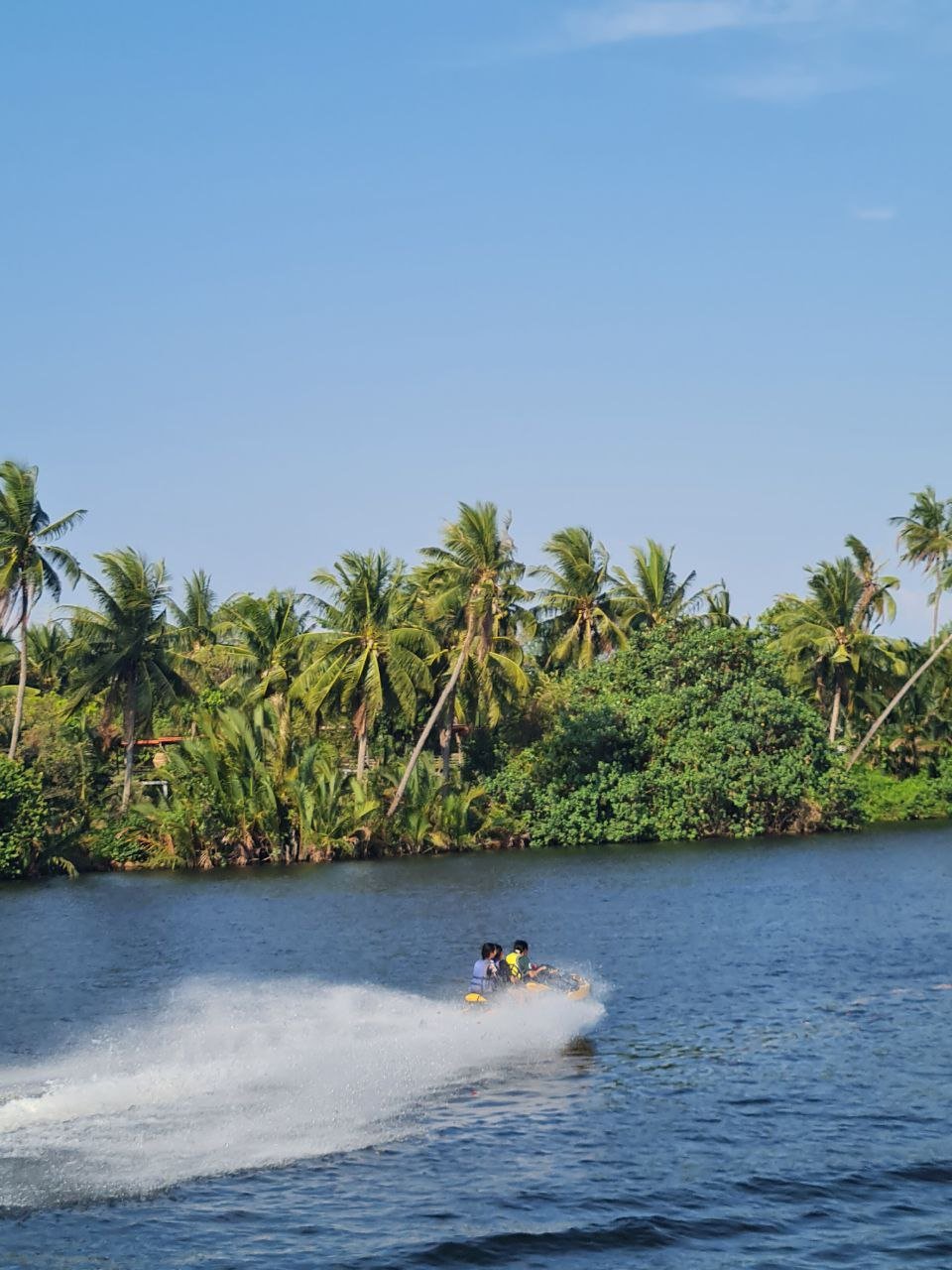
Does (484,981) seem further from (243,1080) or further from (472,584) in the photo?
(472,584)

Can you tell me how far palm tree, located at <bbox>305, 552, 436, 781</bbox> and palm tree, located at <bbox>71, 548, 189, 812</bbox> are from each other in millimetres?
6895

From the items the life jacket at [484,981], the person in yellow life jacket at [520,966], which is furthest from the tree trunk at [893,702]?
the life jacket at [484,981]

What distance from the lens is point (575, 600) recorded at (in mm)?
80062

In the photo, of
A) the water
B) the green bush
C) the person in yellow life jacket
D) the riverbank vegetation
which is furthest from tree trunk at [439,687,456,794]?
the person in yellow life jacket

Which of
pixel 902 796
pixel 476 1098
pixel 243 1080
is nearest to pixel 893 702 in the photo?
pixel 902 796

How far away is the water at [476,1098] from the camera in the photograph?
1565cm

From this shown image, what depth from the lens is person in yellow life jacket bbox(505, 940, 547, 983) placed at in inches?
1053

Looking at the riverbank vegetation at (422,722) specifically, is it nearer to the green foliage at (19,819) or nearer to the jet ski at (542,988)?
the green foliage at (19,819)

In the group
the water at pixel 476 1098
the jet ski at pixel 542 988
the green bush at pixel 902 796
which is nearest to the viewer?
the water at pixel 476 1098

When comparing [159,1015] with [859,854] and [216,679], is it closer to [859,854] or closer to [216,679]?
[859,854]

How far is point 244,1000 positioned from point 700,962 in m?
10.5

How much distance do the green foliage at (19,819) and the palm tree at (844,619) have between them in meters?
40.6

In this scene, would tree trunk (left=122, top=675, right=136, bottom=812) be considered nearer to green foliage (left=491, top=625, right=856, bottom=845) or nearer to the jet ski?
green foliage (left=491, top=625, right=856, bottom=845)

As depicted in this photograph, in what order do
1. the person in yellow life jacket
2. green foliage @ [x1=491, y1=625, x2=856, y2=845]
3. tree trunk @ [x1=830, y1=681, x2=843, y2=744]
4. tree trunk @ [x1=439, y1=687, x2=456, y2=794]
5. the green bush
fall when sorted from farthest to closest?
tree trunk @ [x1=830, y1=681, x2=843, y2=744] → the green bush → tree trunk @ [x1=439, y1=687, x2=456, y2=794] → green foliage @ [x1=491, y1=625, x2=856, y2=845] → the person in yellow life jacket
